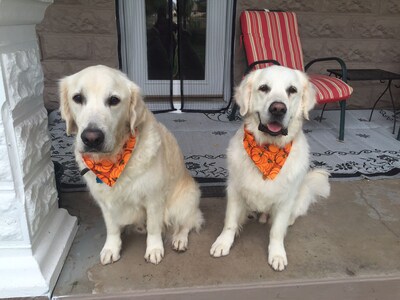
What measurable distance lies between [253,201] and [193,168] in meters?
1.11

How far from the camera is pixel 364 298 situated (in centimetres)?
170

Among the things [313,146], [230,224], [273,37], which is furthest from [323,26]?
[230,224]

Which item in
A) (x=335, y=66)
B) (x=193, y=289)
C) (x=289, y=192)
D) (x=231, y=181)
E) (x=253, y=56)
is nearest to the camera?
(x=193, y=289)

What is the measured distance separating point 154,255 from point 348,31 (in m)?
3.97

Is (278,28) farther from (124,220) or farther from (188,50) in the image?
(124,220)

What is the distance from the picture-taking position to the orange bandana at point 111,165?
159cm

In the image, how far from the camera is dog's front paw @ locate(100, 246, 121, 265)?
5.88ft

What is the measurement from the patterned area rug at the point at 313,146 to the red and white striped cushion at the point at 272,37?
0.77m

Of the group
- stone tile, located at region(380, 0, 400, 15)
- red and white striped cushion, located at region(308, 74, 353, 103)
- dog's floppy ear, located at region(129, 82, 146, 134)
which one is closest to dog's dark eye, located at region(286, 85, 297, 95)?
dog's floppy ear, located at region(129, 82, 146, 134)

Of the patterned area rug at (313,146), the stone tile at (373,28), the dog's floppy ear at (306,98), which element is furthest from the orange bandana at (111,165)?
the stone tile at (373,28)

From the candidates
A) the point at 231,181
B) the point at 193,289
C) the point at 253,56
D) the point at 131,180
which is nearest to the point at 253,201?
the point at 231,181

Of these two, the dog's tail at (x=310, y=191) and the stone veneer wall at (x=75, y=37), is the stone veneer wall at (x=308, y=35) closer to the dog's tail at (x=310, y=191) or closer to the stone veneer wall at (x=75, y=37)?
the stone veneer wall at (x=75, y=37)

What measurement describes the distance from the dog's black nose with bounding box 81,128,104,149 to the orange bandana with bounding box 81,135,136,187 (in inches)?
8.1

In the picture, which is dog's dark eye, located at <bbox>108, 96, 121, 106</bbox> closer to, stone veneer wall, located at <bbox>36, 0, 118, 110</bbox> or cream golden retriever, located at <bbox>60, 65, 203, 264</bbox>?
cream golden retriever, located at <bbox>60, 65, 203, 264</bbox>
